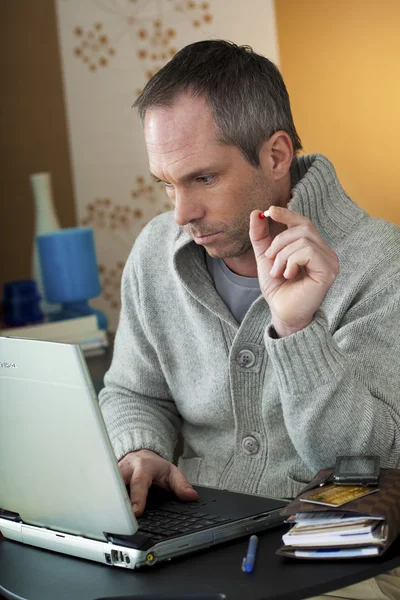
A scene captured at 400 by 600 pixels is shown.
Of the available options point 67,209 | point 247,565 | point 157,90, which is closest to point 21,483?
point 247,565

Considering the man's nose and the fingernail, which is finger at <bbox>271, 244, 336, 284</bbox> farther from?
the man's nose

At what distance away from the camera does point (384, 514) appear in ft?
3.24

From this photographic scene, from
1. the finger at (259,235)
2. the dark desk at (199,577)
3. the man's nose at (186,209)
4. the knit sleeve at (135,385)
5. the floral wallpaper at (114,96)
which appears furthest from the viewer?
the floral wallpaper at (114,96)

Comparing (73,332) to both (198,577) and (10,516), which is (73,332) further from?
(198,577)

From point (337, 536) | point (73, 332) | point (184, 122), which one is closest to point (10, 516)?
point (337, 536)

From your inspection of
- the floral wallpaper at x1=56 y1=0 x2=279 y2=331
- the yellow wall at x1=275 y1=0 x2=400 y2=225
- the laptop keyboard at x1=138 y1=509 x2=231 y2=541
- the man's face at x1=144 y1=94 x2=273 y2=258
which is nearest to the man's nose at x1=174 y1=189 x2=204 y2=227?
the man's face at x1=144 y1=94 x2=273 y2=258

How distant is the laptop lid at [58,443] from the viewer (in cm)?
104

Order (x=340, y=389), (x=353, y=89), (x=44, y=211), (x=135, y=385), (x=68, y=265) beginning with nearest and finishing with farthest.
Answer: (x=340, y=389) < (x=135, y=385) < (x=353, y=89) < (x=68, y=265) < (x=44, y=211)

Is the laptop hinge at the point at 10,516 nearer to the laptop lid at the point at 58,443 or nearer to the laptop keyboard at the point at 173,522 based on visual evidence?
the laptop lid at the point at 58,443

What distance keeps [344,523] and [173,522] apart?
26 centimetres

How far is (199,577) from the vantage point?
1012 mm

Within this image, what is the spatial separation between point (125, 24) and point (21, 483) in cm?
222

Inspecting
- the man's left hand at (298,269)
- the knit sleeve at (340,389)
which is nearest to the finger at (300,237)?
the man's left hand at (298,269)

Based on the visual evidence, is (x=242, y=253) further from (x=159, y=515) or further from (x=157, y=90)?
(x=159, y=515)
